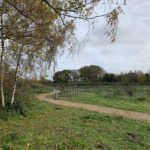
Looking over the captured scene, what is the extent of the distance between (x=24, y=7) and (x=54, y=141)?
455cm

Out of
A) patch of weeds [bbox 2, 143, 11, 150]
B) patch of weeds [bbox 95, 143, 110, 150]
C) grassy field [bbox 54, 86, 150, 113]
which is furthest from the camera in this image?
grassy field [bbox 54, 86, 150, 113]

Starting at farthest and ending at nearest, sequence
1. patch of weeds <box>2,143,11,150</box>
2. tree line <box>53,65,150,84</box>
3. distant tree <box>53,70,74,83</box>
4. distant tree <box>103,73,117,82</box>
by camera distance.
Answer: distant tree <box>103,73,117,82</box> → tree line <box>53,65,150,84</box> → distant tree <box>53,70,74,83</box> → patch of weeds <box>2,143,11,150</box>

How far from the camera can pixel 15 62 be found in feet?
89.0

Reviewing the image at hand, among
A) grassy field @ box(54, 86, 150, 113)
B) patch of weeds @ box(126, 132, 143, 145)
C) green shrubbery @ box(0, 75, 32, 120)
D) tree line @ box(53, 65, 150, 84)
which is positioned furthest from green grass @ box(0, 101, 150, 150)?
tree line @ box(53, 65, 150, 84)

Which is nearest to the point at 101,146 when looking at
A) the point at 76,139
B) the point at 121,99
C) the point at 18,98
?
the point at 76,139

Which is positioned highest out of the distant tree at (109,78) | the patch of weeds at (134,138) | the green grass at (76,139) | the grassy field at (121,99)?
the distant tree at (109,78)

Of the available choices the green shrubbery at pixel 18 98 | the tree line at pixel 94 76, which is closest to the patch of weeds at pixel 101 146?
the green shrubbery at pixel 18 98

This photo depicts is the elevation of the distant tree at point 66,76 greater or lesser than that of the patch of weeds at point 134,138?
greater

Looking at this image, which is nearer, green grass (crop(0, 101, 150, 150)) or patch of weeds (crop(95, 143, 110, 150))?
green grass (crop(0, 101, 150, 150))

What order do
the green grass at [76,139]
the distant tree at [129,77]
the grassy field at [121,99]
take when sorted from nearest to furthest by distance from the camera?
the green grass at [76,139], the grassy field at [121,99], the distant tree at [129,77]

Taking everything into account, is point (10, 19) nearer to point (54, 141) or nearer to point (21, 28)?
point (21, 28)

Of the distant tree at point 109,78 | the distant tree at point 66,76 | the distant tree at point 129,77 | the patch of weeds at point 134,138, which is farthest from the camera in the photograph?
the distant tree at point 129,77

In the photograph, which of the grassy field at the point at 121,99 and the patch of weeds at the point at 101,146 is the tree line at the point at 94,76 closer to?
the grassy field at the point at 121,99

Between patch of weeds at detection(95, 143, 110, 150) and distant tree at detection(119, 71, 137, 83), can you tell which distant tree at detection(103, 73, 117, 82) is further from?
patch of weeds at detection(95, 143, 110, 150)
